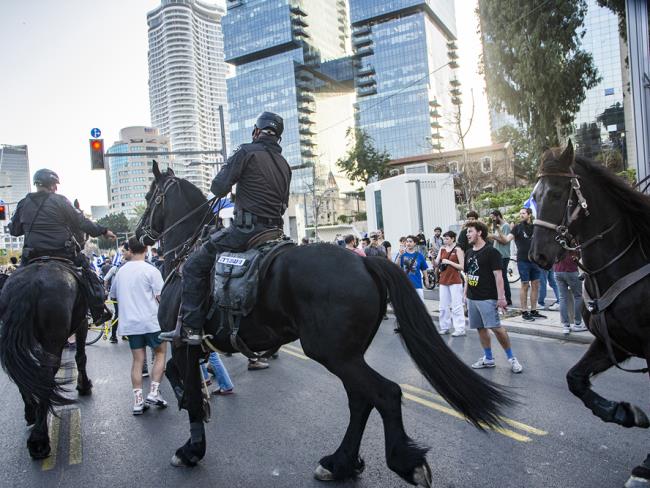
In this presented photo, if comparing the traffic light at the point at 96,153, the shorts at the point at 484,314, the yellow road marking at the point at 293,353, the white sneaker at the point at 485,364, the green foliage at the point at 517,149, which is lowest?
the yellow road marking at the point at 293,353

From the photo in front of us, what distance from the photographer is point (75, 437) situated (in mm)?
5562

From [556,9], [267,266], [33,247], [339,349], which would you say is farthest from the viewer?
[556,9]

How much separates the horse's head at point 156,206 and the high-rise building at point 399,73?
118538mm

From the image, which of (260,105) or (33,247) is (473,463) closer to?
(33,247)

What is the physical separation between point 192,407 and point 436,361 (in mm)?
2250

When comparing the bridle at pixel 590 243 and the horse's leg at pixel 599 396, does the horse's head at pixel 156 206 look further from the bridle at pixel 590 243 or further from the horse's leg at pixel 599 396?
the horse's leg at pixel 599 396

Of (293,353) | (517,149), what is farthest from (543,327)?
(517,149)

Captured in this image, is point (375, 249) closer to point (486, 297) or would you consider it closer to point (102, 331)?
point (486, 297)

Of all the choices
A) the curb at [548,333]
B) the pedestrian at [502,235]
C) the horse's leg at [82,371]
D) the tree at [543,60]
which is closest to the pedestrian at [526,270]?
the pedestrian at [502,235]

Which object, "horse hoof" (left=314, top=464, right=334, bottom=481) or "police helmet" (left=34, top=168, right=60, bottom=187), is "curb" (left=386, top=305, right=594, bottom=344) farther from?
"police helmet" (left=34, top=168, right=60, bottom=187)

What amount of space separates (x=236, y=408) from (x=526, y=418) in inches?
129

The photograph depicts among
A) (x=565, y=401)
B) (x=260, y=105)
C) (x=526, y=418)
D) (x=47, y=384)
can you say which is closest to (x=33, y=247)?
(x=47, y=384)

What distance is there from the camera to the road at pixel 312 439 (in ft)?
13.4

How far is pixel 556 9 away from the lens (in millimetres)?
29906
